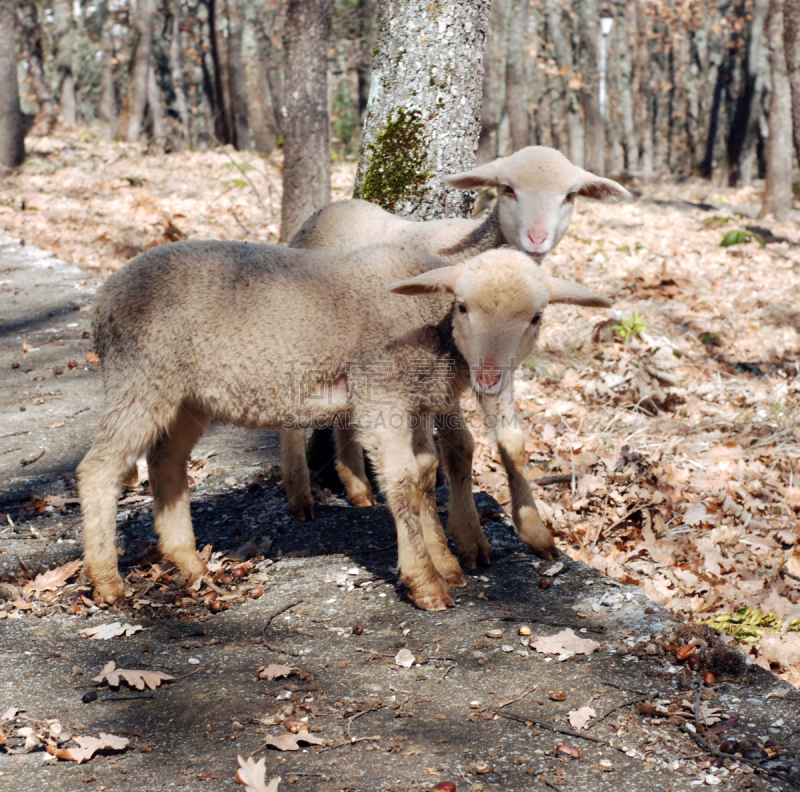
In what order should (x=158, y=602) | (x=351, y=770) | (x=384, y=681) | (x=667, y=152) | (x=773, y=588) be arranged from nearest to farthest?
(x=351, y=770)
(x=384, y=681)
(x=158, y=602)
(x=773, y=588)
(x=667, y=152)

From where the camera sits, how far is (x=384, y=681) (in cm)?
322

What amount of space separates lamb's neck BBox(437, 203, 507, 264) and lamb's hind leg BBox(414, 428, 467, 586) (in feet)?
3.50

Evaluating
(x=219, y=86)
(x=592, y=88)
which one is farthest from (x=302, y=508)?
(x=219, y=86)

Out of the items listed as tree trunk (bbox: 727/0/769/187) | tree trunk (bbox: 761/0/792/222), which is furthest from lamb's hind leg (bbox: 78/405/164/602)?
tree trunk (bbox: 727/0/769/187)

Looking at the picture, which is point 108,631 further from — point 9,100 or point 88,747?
point 9,100

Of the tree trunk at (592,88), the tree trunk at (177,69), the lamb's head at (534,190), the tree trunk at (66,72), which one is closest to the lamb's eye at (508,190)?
the lamb's head at (534,190)

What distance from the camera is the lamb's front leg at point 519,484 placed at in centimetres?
427

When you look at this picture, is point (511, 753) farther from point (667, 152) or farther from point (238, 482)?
point (667, 152)

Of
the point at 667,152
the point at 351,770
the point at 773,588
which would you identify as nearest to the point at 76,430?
the point at 351,770

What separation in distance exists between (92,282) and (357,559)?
6713mm

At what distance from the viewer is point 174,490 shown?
428 cm

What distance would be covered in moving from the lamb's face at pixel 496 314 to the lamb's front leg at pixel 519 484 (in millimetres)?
724

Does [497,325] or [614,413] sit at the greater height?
[497,325]

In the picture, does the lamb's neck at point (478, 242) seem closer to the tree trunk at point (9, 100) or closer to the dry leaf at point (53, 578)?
the dry leaf at point (53, 578)
